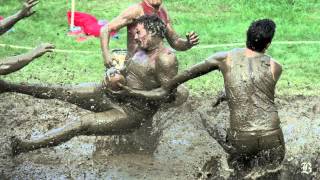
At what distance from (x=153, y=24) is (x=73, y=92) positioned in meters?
1.16

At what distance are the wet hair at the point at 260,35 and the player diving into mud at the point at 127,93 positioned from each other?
0.90 m

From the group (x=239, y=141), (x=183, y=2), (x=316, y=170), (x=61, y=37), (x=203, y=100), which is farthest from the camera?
(x=183, y=2)

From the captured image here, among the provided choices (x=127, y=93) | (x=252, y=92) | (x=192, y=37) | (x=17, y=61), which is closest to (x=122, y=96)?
(x=127, y=93)

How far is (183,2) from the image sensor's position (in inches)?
583

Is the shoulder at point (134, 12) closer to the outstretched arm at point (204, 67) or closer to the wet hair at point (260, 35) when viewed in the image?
the outstretched arm at point (204, 67)

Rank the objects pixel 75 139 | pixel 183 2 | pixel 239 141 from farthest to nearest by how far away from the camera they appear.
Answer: pixel 183 2 → pixel 75 139 → pixel 239 141

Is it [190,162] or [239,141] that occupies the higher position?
[239,141]

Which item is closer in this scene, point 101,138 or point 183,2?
point 101,138

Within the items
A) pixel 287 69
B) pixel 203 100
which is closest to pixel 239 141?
pixel 203 100

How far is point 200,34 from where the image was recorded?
12.6m

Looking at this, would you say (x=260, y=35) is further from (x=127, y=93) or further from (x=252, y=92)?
(x=127, y=93)

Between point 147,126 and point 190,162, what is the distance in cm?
63

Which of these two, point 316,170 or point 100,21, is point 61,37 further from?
point 316,170

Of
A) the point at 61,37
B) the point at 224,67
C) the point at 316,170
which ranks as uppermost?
the point at 224,67
